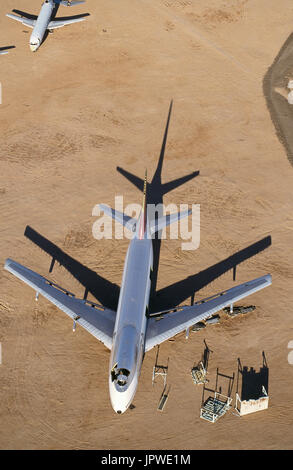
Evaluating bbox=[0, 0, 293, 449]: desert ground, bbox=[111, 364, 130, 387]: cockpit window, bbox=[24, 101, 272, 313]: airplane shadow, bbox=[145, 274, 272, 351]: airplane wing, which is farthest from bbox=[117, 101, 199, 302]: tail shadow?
bbox=[111, 364, 130, 387]: cockpit window

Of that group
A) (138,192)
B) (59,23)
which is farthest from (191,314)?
(59,23)

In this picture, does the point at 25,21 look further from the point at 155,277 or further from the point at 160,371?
the point at 160,371

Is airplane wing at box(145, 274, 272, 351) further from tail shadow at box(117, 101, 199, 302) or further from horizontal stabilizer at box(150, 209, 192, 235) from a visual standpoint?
tail shadow at box(117, 101, 199, 302)

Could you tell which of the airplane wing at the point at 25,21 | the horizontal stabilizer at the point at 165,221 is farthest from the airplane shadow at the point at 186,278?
the airplane wing at the point at 25,21

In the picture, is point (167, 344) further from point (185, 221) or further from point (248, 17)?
point (248, 17)

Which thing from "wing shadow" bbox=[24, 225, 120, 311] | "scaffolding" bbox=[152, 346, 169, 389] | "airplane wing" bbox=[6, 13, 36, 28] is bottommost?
"wing shadow" bbox=[24, 225, 120, 311]

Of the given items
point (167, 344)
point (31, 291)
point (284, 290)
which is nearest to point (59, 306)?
point (31, 291)

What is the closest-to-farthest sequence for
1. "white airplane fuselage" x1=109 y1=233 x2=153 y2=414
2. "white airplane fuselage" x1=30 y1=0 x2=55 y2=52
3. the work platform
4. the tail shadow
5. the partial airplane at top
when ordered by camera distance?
"white airplane fuselage" x1=109 y1=233 x2=153 y2=414 → the partial airplane at top → the work platform → the tail shadow → "white airplane fuselage" x1=30 y1=0 x2=55 y2=52
